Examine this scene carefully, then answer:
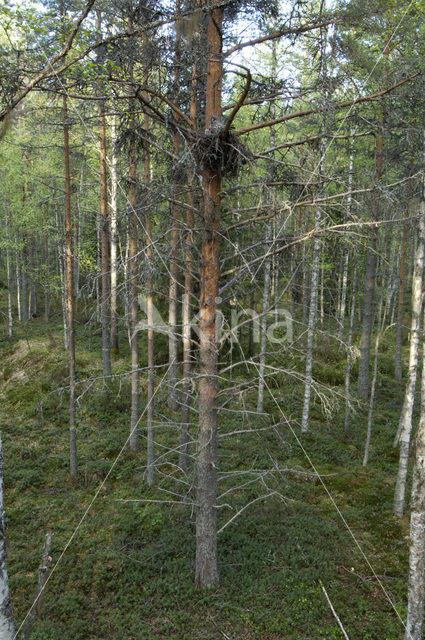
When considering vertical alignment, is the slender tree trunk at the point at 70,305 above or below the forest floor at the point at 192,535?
above

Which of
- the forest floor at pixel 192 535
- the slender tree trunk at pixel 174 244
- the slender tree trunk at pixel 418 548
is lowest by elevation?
the forest floor at pixel 192 535

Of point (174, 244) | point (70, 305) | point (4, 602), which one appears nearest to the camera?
point (4, 602)

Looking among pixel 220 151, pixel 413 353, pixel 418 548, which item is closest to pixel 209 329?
pixel 220 151

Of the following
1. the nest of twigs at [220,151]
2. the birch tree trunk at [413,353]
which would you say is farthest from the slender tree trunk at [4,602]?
the birch tree trunk at [413,353]

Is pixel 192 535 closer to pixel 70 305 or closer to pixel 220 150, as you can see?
pixel 70 305

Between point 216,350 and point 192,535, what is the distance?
4.67 meters

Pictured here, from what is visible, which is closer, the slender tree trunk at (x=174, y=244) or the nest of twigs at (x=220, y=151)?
the nest of twigs at (x=220, y=151)

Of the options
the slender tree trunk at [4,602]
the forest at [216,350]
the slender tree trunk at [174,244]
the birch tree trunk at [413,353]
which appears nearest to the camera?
the slender tree trunk at [4,602]

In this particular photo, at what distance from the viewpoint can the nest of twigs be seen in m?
4.82

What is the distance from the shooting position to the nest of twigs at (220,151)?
15.8ft

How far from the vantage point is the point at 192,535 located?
7.99m

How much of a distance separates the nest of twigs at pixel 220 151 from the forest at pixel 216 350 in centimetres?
3

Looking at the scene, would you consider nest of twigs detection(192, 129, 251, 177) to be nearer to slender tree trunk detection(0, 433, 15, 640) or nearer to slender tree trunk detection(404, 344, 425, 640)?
slender tree trunk detection(404, 344, 425, 640)

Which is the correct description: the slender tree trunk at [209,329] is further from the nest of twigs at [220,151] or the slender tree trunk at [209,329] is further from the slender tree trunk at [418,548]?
the slender tree trunk at [418,548]
